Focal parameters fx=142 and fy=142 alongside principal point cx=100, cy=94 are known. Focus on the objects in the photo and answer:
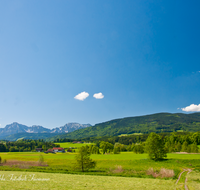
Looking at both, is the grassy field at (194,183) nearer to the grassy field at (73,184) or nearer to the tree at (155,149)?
the grassy field at (73,184)

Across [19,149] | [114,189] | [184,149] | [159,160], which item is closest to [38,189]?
[114,189]

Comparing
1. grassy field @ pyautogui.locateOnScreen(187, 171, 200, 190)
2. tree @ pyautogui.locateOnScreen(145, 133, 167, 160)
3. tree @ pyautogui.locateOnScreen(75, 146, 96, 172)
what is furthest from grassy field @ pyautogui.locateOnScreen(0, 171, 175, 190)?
tree @ pyautogui.locateOnScreen(145, 133, 167, 160)

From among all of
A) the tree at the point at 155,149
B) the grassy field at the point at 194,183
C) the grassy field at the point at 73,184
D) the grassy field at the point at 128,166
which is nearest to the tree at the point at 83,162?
the grassy field at the point at 128,166

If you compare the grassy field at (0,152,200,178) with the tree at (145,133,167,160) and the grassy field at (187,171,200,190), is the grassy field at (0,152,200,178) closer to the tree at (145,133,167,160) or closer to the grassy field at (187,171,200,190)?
the tree at (145,133,167,160)

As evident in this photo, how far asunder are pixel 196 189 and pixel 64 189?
17726 mm

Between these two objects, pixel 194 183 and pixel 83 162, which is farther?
pixel 83 162

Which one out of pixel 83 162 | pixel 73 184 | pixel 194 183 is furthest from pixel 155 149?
pixel 73 184

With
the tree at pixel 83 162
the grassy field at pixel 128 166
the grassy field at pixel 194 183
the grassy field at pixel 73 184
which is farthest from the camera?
the tree at pixel 83 162

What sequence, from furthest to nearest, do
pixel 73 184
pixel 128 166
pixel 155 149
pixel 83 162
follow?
1. pixel 155 149
2. pixel 128 166
3. pixel 83 162
4. pixel 73 184

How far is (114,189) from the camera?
757 inches

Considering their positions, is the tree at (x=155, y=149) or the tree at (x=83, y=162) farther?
the tree at (x=155, y=149)

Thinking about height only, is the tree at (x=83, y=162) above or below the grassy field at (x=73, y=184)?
below

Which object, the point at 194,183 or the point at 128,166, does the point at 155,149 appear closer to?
the point at 128,166

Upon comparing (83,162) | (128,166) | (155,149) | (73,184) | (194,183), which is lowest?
(128,166)
